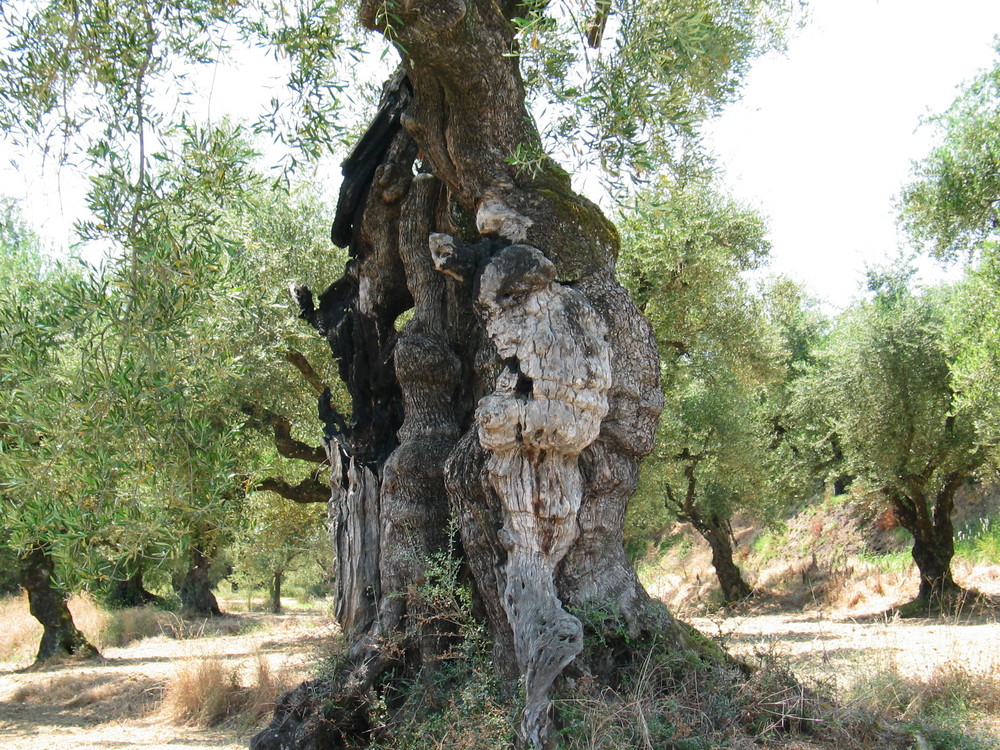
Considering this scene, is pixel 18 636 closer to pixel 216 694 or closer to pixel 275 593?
pixel 275 593

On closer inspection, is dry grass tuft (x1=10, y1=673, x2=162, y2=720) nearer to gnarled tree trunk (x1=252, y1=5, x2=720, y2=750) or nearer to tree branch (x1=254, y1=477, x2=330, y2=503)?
tree branch (x1=254, y1=477, x2=330, y2=503)

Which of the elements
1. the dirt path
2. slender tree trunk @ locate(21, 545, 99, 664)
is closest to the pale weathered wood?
the dirt path

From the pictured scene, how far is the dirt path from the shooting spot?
8516mm

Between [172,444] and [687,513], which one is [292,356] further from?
[687,513]

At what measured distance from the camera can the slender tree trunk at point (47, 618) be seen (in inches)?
597

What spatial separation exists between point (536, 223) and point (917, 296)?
51.5ft

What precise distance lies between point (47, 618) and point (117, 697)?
541 centimetres

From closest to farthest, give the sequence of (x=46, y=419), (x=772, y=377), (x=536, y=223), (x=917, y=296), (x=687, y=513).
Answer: (x=46, y=419), (x=536, y=223), (x=772, y=377), (x=917, y=296), (x=687, y=513)

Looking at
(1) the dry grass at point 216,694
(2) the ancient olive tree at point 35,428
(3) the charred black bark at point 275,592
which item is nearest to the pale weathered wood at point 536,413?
(2) the ancient olive tree at point 35,428

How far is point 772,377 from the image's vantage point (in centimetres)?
1401

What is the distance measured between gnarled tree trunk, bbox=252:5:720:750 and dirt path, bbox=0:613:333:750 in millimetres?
1567

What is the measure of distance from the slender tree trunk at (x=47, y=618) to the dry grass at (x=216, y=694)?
7017 millimetres

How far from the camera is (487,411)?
16.4ft

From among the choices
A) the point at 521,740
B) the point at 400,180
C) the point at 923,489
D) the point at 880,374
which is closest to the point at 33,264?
the point at 400,180
